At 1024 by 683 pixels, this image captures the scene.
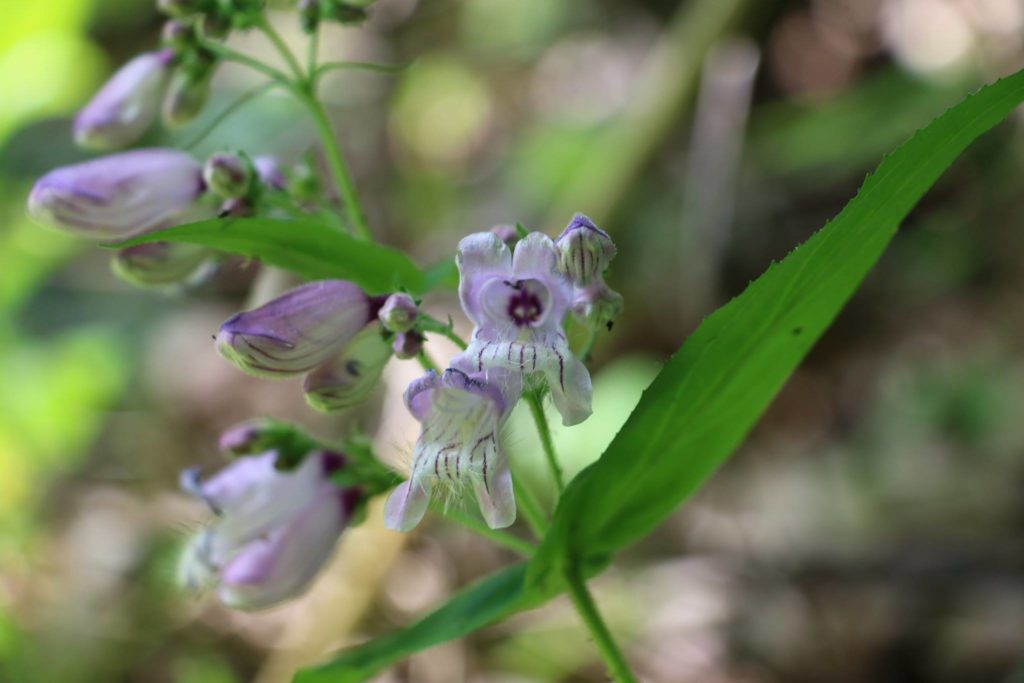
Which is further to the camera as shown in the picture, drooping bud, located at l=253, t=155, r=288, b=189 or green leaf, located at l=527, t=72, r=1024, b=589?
drooping bud, located at l=253, t=155, r=288, b=189

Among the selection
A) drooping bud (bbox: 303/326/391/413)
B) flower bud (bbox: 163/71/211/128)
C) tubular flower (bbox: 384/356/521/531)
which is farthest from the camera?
flower bud (bbox: 163/71/211/128)

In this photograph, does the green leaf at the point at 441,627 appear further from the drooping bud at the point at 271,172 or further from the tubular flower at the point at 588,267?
the drooping bud at the point at 271,172

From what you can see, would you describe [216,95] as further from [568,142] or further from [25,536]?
[25,536]

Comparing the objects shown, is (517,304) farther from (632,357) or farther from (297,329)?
(632,357)

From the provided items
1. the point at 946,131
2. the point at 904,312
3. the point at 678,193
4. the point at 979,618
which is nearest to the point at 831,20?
the point at 678,193

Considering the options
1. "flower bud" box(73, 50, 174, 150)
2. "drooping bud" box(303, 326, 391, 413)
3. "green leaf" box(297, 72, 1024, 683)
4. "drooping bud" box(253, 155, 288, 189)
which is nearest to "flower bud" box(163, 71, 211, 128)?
"flower bud" box(73, 50, 174, 150)

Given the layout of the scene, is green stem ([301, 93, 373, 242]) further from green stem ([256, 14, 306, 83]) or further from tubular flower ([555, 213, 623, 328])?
tubular flower ([555, 213, 623, 328])

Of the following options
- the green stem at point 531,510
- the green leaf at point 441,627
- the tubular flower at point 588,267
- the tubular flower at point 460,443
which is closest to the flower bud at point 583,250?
the tubular flower at point 588,267
